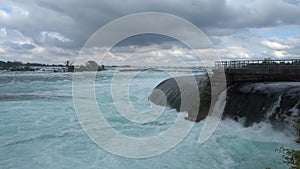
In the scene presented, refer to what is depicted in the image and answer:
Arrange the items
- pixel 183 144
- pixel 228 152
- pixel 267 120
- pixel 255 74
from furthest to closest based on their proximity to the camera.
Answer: pixel 255 74
pixel 267 120
pixel 183 144
pixel 228 152

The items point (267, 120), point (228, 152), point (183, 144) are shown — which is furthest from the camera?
point (267, 120)

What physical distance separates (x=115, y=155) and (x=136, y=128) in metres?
5.06

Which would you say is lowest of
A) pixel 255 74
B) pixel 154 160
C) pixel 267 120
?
pixel 154 160

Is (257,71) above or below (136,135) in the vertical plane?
above

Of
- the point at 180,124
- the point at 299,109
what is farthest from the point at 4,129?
the point at 299,109

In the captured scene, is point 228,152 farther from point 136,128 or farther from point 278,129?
point 136,128

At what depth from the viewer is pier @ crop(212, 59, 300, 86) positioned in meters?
20.2

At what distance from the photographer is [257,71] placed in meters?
20.9

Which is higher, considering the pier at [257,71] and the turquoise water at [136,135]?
the pier at [257,71]

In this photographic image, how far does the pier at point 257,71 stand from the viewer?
20188 mm

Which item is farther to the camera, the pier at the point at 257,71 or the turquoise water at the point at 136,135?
the pier at the point at 257,71

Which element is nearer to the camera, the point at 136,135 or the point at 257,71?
the point at 136,135

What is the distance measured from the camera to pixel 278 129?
48.6ft

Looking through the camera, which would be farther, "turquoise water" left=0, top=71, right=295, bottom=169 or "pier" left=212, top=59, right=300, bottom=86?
"pier" left=212, top=59, right=300, bottom=86
